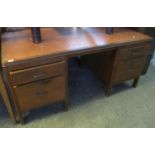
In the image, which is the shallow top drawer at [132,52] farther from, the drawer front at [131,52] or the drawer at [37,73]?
the drawer at [37,73]

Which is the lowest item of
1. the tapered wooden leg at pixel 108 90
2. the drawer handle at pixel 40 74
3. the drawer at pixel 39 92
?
the tapered wooden leg at pixel 108 90

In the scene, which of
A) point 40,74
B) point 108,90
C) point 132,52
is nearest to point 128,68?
point 132,52

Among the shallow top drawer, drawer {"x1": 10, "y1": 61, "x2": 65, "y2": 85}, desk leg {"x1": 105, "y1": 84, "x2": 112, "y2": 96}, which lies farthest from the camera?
desk leg {"x1": 105, "y1": 84, "x2": 112, "y2": 96}

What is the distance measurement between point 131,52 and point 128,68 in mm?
192

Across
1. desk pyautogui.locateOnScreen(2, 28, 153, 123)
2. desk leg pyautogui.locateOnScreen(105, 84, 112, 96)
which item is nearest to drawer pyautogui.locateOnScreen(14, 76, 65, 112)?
desk pyautogui.locateOnScreen(2, 28, 153, 123)

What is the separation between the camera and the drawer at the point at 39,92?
3.74ft

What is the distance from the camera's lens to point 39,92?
1212 mm

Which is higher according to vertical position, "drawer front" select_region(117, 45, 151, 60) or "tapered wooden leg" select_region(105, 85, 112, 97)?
"drawer front" select_region(117, 45, 151, 60)

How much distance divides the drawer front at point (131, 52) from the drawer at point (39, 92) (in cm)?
59

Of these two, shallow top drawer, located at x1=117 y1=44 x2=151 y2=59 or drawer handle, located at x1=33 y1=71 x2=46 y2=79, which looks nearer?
drawer handle, located at x1=33 y1=71 x2=46 y2=79

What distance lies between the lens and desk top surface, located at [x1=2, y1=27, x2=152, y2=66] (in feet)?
3.49

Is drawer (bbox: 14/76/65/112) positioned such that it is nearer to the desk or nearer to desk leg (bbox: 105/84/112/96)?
the desk

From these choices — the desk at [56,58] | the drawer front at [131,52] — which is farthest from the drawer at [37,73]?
the drawer front at [131,52]
